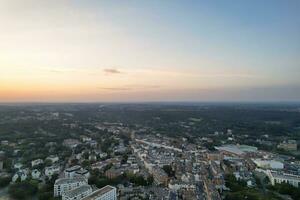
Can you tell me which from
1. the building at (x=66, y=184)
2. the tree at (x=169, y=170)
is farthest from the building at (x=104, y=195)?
the tree at (x=169, y=170)

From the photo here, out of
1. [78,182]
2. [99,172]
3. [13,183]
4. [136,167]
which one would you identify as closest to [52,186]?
[78,182]

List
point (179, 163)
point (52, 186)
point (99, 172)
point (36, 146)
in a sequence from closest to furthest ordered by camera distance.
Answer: point (52, 186)
point (99, 172)
point (179, 163)
point (36, 146)

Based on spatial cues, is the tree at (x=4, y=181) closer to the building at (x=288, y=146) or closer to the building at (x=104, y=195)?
the building at (x=104, y=195)

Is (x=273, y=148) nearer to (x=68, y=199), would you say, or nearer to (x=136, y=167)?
(x=136, y=167)

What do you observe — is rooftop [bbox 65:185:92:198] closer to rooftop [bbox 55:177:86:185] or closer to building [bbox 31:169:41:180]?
rooftop [bbox 55:177:86:185]

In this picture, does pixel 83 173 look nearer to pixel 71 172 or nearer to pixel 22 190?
pixel 71 172

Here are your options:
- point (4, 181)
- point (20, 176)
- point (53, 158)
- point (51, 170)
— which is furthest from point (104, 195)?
point (53, 158)
